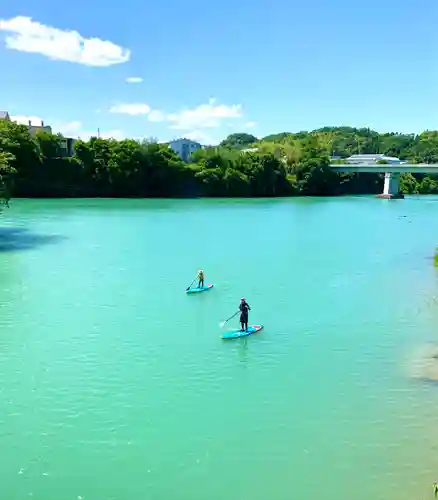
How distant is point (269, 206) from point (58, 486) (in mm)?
82927

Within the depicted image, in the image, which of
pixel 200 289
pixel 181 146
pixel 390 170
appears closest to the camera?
pixel 200 289

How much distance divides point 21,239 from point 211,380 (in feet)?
108

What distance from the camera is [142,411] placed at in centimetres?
1611

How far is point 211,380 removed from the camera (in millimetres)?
18469

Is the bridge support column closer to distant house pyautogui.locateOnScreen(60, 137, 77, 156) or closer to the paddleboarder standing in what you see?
distant house pyautogui.locateOnScreen(60, 137, 77, 156)

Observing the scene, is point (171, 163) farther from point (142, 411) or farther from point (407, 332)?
point (142, 411)

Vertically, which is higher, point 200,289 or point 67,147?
point 67,147

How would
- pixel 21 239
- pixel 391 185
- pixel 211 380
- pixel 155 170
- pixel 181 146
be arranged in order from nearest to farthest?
pixel 211 380 → pixel 21 239 → pixel 155 170 → pixel 391 185 → pixel 181 146

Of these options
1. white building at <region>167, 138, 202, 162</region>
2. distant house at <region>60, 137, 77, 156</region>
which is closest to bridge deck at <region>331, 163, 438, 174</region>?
distant house at <region>60, 137, 77, 156</region>

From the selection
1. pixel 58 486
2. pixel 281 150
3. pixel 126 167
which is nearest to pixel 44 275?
pixel 58 486

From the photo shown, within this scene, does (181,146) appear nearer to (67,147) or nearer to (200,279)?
(67,147)

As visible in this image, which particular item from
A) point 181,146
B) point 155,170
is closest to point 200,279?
point 155,170

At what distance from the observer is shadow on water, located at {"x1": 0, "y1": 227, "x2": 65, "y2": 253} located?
4331 cm

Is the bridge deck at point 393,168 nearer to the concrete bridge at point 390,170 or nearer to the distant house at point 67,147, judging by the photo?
the concrete bridge at point 390,170
